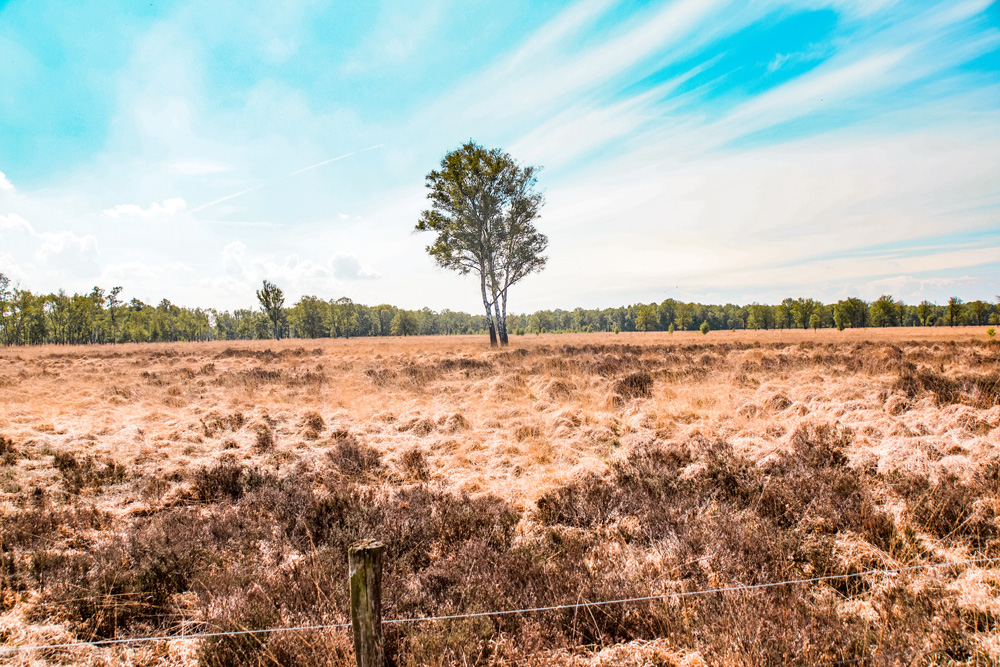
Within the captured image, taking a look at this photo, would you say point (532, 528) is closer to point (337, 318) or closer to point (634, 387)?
point (634, 387)

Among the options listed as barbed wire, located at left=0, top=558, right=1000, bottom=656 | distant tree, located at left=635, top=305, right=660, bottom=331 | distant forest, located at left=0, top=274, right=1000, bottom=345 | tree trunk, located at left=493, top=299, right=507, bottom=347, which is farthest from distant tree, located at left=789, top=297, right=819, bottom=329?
barbed wire, located at left=0, top=558, right=1000, bottom=656

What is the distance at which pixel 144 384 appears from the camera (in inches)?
589

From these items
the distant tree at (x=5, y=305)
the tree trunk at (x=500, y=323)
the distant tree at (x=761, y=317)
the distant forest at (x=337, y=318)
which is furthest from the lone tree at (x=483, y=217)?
the distant tree at (x=761, y=317)

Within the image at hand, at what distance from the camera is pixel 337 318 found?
368ft

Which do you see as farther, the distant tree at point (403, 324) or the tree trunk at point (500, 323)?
the distant tree at point (403, 324)

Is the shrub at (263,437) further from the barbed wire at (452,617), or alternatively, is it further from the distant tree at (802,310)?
the distant tree at (802,310)

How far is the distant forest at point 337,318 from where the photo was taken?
229ft

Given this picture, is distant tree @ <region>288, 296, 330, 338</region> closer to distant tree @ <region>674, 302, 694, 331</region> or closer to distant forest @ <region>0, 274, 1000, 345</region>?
distant forest @ <region>0, 274, 1000, 345</region>

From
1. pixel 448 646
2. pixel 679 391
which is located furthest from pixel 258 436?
pixel 679 391

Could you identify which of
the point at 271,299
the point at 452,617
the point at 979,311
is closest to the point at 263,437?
the point at 452,617

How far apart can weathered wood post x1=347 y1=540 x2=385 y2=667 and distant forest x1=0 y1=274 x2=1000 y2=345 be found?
57.2m

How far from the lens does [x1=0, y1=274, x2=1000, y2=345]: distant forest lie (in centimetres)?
6981

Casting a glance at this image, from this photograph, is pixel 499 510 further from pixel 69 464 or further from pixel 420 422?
pixel 69 464

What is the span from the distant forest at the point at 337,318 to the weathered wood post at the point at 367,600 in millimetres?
57234
